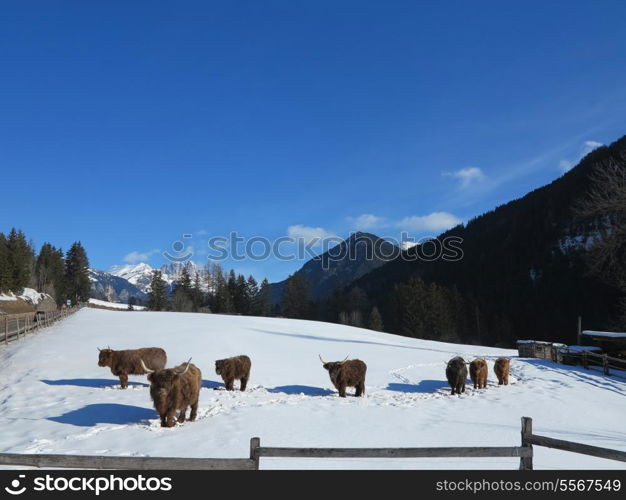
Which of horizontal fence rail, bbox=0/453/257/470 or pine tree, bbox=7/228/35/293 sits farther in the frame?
pine tree, bbox=7/228/35/293

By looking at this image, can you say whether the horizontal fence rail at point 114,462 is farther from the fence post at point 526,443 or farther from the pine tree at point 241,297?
the pine tree at point 241,297

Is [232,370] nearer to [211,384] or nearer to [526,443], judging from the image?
Answer: [211,384]

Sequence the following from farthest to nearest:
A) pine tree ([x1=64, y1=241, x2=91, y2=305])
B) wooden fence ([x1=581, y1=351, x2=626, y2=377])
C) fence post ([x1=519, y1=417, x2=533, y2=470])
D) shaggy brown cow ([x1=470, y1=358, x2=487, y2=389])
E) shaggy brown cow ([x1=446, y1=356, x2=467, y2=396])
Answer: pine tree ([x1=64, y1=241, x2=91, y2=305])
wooden fence ([x1=581, y1=351, x2=626, y2=377])
shaggy brown cow ([x1=470, y1=358, x2=487, y2=389])
shaggy brown cow ([x1=446, y1=356, x2=467, y2=396])
fence post ([x1=519, y1=417, x2=533, y2=470])

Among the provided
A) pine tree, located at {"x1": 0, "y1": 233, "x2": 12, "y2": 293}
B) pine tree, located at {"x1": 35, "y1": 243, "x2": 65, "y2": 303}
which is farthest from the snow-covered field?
Answer: pine tree, located at {"x1": 35, "y1": 243, "x2": 65, "y2": 303}

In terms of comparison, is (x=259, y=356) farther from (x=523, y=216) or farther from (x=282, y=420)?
(x=523, y=216)

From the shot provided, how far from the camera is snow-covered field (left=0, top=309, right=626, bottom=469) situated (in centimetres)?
943

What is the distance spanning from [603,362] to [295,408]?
62.2 feet

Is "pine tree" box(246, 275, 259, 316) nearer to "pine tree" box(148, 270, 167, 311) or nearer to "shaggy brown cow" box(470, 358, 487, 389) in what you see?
"pine tree" box(148, 270, 167, 311)

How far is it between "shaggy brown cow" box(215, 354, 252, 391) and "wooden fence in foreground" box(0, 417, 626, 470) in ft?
36.4

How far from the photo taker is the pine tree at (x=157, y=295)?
86.3m

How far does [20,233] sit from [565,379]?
99813 millimetres

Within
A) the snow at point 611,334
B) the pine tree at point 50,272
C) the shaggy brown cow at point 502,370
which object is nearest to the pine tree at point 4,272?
the pine tree at point 50,272

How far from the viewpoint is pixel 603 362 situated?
23.2 meters
